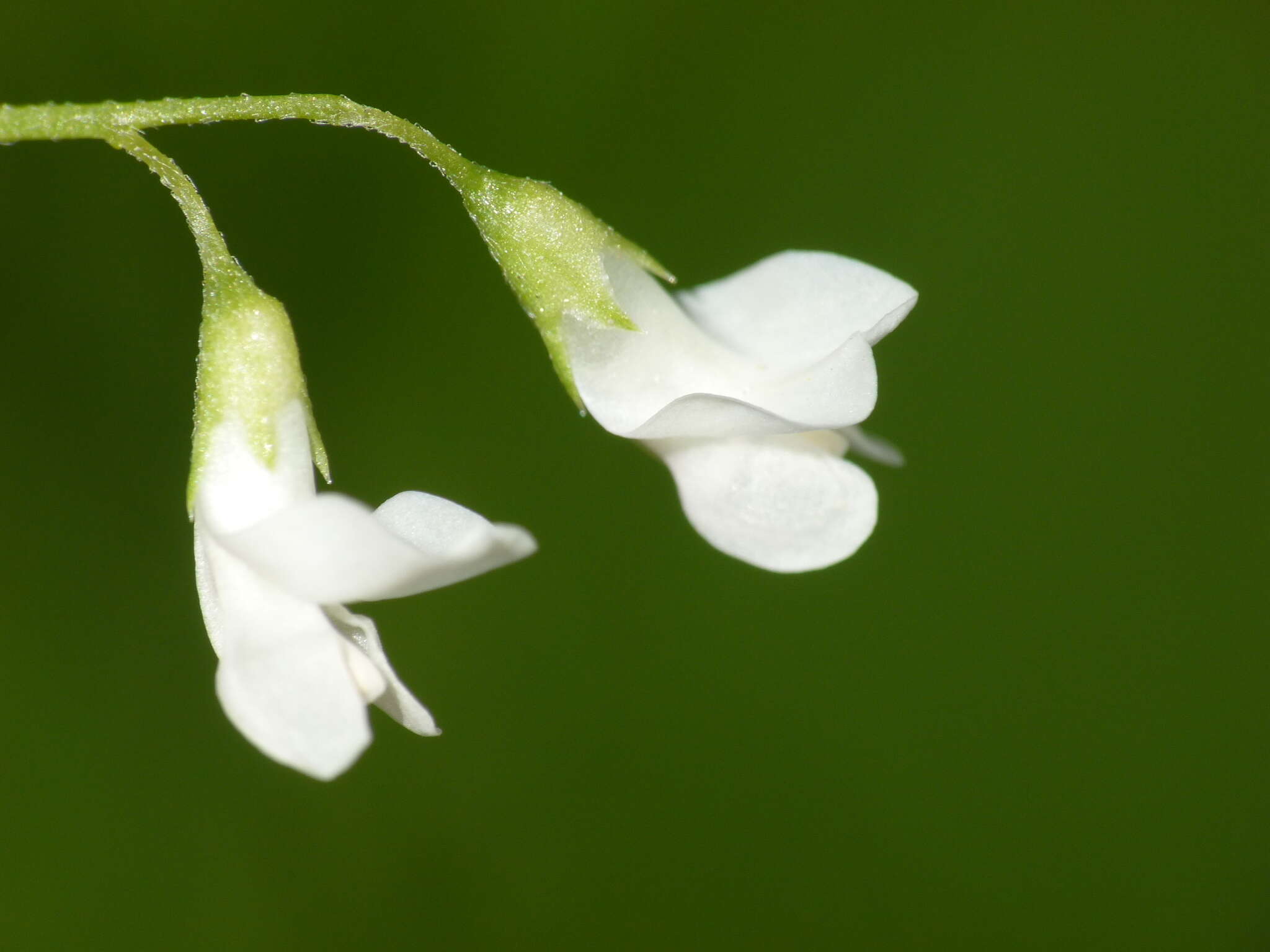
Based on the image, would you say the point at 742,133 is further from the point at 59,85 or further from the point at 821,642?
the point at 59,85

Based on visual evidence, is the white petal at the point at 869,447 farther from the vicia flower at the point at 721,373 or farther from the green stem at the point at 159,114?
the green stem at the point at 159,114

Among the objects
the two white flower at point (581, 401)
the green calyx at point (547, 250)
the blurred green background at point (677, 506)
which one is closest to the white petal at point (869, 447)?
the two white flower at point (581, 401)

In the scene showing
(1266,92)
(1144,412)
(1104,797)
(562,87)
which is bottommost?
(1104,797)

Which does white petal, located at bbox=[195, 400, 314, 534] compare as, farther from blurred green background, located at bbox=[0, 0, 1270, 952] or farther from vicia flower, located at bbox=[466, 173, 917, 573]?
blurred green background, located at bbox=[0, 0, 1270, 952]

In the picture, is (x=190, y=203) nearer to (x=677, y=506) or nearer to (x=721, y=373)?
(x=721, y=373)

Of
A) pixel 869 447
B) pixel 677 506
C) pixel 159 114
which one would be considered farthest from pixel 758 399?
pixel 677 506

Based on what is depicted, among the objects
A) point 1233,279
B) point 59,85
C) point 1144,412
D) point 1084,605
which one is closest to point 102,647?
point 59,85
